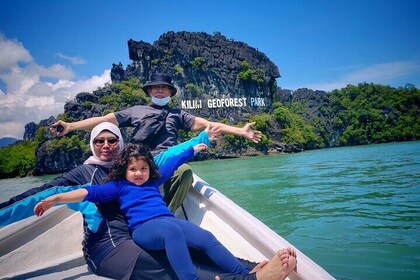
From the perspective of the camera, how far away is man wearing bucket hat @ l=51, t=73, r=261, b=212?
90.0 inches

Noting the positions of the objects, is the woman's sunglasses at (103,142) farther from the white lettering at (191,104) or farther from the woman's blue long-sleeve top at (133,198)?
the white lettering at (191,104)

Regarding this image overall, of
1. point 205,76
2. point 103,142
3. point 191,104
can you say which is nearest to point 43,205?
point 103,142

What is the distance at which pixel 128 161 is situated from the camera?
168cm

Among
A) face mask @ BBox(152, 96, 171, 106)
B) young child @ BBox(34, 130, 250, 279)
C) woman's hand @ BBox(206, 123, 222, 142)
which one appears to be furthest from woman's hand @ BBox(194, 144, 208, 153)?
face mask @ BBox(152, 96, 171, 106)

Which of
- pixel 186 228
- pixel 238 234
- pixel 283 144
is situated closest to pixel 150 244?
pixel 186 228

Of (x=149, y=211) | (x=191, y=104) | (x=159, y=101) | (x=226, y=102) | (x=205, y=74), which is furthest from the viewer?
(x=205, y=74)

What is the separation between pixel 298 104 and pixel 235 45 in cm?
2641

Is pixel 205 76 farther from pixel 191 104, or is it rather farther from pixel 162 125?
pixel 162 125

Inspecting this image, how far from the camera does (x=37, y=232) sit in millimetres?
2062

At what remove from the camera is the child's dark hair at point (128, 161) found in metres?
1.65

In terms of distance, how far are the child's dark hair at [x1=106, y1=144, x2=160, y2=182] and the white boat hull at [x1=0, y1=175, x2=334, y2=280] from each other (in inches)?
24.1

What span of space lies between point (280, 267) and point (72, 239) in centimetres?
185

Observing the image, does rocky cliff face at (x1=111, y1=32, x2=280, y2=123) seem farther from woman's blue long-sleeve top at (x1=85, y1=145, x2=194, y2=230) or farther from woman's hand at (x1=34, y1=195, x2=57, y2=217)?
woman's hand at (x1=34, y1=195, x2=57, y2=217)

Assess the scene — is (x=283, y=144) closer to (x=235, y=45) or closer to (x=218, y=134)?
(x=235, y=45)
